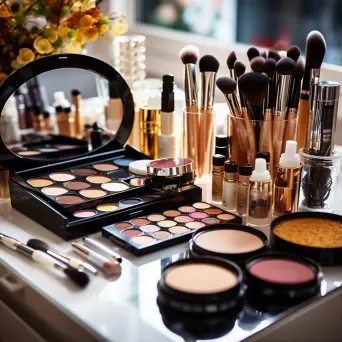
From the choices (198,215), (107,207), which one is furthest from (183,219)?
(107,207)

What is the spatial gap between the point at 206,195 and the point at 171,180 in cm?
11

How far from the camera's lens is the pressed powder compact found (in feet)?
3.13

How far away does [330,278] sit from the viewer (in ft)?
3.06

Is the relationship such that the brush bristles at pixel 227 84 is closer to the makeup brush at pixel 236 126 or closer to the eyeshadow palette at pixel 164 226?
the makeup brush at pixel 236 126

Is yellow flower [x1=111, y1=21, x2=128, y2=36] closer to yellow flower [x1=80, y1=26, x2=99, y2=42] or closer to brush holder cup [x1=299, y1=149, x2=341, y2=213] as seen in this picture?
yellow flower [x1=80, y1=26, x2=99, y2=42]

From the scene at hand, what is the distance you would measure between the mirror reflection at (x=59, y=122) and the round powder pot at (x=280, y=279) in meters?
0.57

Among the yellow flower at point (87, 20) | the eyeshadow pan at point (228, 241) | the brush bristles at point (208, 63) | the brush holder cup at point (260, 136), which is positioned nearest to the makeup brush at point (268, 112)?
the brush holder cup at point (260, 136)

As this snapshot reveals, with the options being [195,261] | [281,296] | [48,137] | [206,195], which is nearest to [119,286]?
[195,261]

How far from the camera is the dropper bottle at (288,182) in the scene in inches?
43.3

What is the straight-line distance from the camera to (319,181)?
1137 mm

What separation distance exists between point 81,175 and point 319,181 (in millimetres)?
426

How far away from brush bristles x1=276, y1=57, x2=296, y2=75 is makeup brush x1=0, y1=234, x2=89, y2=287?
48cm

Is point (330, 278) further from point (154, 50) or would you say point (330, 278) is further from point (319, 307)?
point (154, 50)

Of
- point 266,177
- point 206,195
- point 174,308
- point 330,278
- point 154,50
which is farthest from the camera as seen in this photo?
point 154,50
